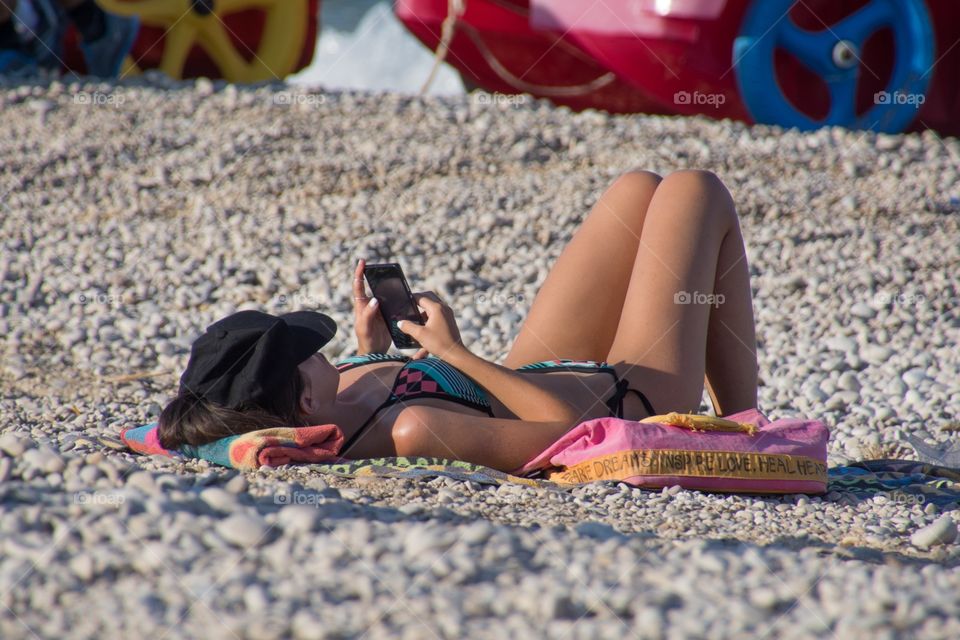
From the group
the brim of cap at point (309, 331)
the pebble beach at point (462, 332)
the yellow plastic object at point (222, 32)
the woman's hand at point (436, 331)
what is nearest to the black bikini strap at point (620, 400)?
the pebble beach at point (462, 332)

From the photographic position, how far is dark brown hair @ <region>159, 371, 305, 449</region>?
2.59m

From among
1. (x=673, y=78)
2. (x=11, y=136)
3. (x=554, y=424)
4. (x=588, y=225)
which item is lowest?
(x=554, y=424)

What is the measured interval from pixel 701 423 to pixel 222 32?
6530 millimetres

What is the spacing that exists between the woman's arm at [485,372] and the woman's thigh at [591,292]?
42 centimetres

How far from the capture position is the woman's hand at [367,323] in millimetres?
2896

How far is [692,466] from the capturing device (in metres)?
2.68

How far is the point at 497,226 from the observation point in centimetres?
552

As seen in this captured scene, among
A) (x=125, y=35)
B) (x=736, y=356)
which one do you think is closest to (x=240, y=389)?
(x=736, y=356)

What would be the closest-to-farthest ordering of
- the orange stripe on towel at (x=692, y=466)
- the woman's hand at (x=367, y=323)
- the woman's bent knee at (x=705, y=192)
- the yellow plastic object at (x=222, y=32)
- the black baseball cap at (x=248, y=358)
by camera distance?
the black baseball cap at (x=248, y=358) < the orange stripe on towel at (x=692, y=466) < the woman's hand at (x=367, y=323) < the woman's bent knee at (x=705, y=192) < the yellow plastic object at (x=222, y=32)

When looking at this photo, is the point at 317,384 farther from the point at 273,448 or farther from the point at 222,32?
the point at 222,32

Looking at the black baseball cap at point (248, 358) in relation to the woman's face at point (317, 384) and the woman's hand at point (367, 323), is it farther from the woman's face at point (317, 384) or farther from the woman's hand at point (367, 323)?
the woman's hand at point (367, 323)

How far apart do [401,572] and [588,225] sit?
69.4 inches

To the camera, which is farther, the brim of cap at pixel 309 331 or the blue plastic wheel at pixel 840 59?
the blue plastic wheel at pixel 840 59

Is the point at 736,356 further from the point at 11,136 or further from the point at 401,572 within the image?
the point at 11,136
